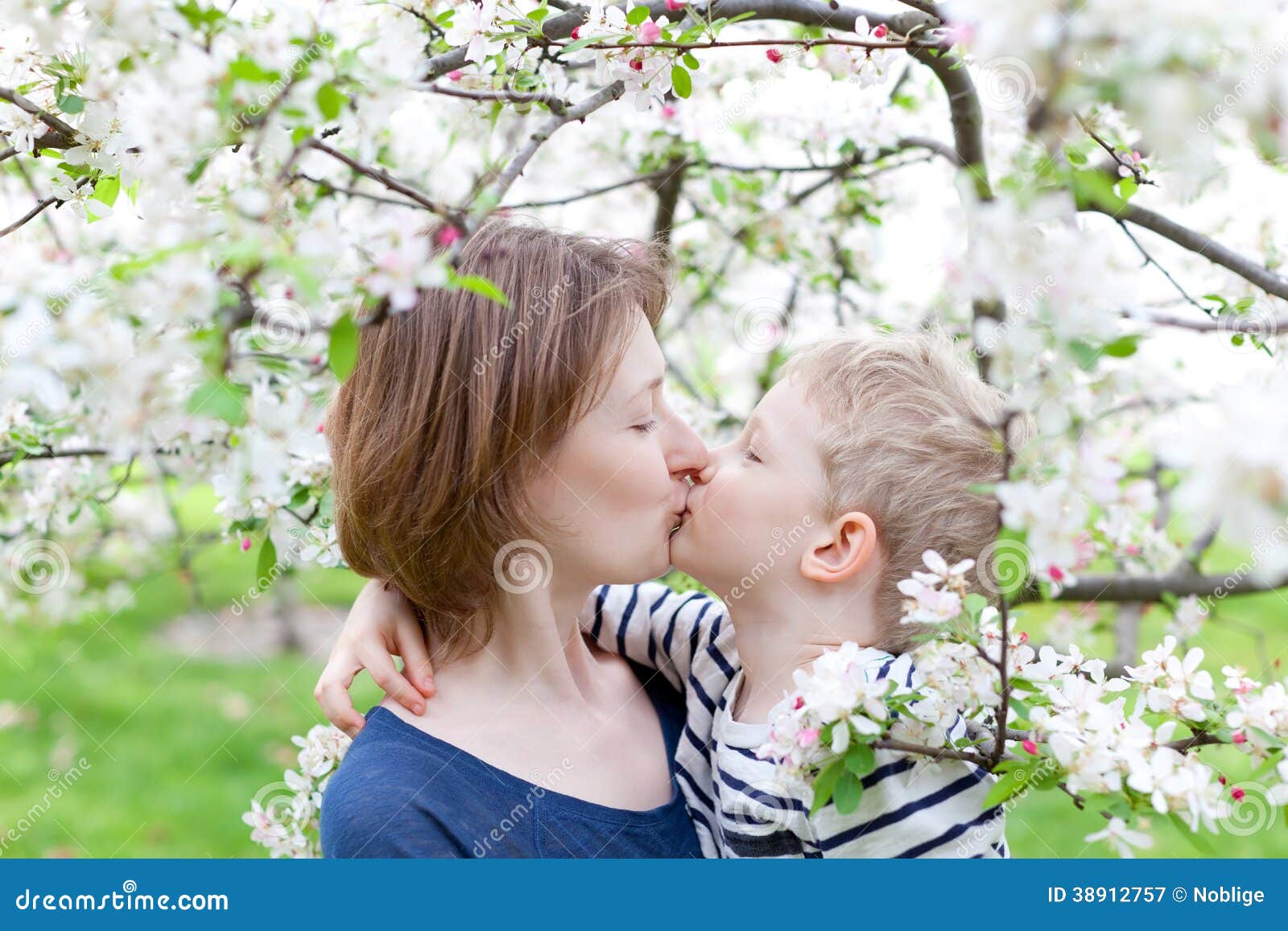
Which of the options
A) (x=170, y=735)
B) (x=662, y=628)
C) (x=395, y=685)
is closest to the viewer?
(x=395, y=685)

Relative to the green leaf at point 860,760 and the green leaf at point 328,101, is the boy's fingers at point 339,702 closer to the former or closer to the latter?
the green leaf at point 860,760

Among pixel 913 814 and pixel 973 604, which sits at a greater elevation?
pixel 973 604

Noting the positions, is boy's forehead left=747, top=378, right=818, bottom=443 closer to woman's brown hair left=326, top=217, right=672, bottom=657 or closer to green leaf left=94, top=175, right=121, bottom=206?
woman's brown hair left=326, top=217, right=672, bottom=657

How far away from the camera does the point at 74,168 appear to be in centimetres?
128

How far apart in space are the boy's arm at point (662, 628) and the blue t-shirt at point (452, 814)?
10.5 inches

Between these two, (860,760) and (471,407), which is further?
(471,407)

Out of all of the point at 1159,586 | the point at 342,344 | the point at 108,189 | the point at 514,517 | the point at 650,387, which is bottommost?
the point at 1159,586

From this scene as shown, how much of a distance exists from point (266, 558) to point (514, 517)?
1.27ft

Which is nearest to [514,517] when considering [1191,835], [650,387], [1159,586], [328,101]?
[650,387]

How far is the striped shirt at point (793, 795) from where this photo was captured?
1250 millimetres

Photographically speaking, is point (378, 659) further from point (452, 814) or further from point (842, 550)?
point (842, 550)

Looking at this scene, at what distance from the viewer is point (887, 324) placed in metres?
1.74

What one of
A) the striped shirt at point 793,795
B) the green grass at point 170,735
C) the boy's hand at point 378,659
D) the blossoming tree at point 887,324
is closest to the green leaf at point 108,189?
the blossoming tree at point 887,324

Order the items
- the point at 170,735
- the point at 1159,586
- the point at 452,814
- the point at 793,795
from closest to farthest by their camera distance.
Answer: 1. the point at 793,795
2. the point at 452,814
3. the point at 1159,586
4. the point at 170,735
